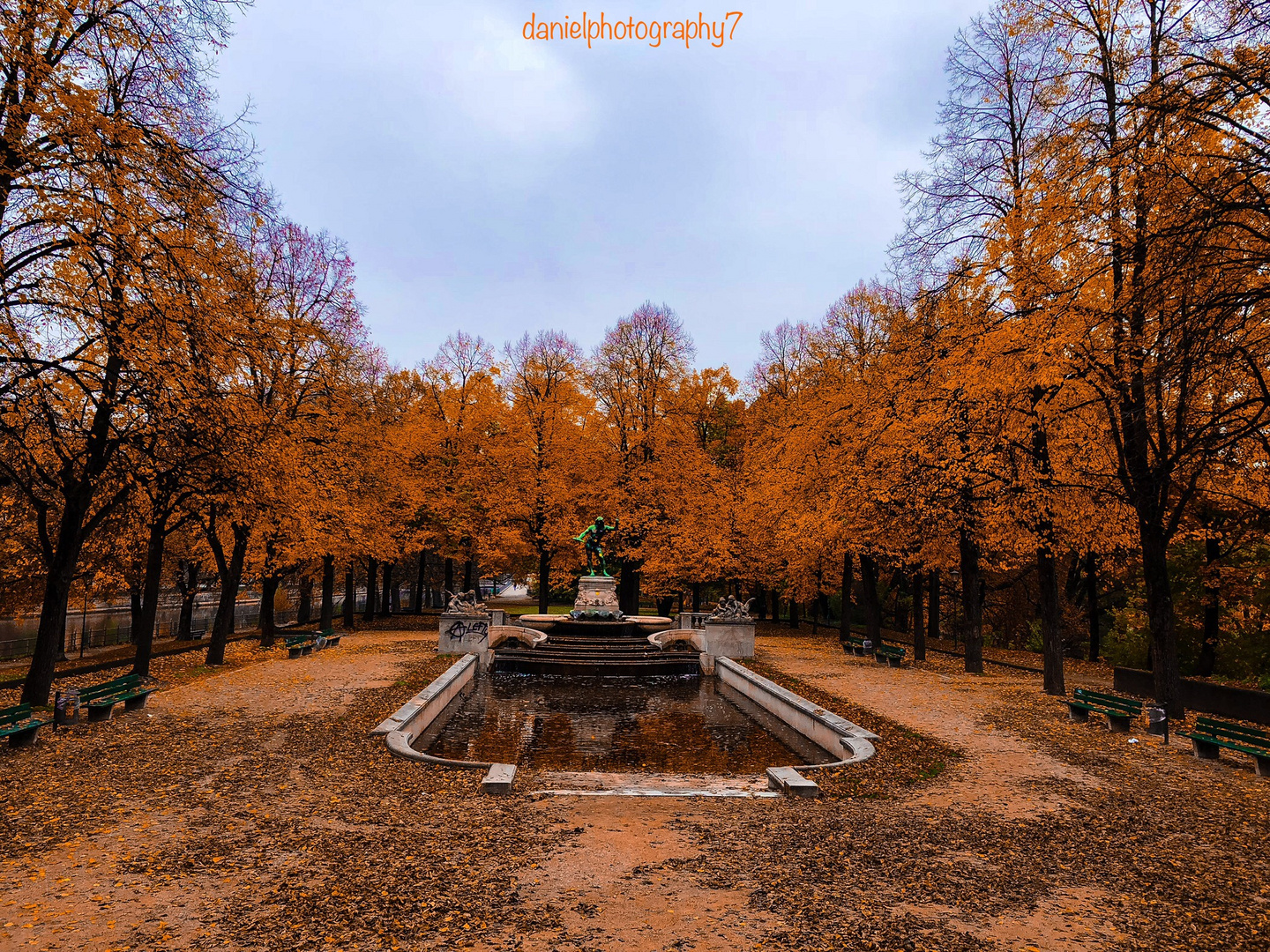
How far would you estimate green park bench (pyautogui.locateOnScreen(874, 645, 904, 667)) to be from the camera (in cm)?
2130

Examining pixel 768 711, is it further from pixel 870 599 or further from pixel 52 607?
pixel 52 607

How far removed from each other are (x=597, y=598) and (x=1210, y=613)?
18.6m

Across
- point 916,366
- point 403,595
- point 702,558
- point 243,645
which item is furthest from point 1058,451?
point 403,595

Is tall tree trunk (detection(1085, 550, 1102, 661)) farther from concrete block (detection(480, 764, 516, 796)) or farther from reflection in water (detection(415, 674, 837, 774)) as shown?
concrete block (detection(480, 764, 516, 796))

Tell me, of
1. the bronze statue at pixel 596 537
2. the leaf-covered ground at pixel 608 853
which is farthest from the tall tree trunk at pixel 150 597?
the bronze statue at pixel 596 537

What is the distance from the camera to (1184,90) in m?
7.44

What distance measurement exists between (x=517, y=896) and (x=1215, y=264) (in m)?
8.81

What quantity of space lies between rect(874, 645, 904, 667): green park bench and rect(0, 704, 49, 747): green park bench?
19625 millimetres

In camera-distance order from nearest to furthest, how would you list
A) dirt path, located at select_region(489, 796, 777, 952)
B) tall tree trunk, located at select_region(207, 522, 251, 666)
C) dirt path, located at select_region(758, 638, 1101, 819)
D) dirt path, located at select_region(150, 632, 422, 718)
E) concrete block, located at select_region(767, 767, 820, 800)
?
1. dirt path, located at select_region(489, 796, 777, 952)
2. dirt path, located at select_region(758, 638, 1101, 819)
3. concrete block, located at select_region(767, 767, 820, 800)
4. dirt path, located at select_region(150, 632, 422, 718)
5. tall tree trunk, located at select_region(207, 522, 251, 666)

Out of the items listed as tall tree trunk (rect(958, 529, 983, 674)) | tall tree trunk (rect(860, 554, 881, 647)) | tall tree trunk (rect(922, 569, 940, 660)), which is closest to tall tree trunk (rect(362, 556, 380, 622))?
tall tree trunk (rect(860, 554, 881, 647))

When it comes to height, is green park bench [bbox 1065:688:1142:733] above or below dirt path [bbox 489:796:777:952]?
above

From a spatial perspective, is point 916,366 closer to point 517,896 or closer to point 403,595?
point 517,896

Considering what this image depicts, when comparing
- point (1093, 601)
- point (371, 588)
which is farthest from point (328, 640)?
point (1093, 601)

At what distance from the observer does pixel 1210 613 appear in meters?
17.7
